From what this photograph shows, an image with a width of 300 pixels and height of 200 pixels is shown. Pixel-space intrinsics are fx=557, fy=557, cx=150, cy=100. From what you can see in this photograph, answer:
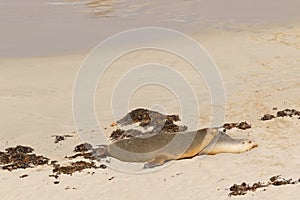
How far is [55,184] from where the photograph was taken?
7.01m

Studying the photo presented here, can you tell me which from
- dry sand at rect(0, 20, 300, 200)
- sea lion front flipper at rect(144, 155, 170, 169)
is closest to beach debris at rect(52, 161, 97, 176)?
dry sand at rect(0, 20, 300, 200)

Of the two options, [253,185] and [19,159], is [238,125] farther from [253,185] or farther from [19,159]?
[19,159]

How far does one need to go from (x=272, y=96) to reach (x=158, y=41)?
197 inches

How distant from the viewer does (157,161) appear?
287 inches

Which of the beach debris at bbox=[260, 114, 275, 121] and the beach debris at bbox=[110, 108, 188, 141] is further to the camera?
the beach debris at bbox=[260, 114, 275, 121]

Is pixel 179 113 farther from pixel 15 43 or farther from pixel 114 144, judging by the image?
pixel 15 43

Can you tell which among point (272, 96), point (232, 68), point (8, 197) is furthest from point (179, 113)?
point (8, 197)

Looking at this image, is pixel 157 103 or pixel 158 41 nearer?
pixel 157 103

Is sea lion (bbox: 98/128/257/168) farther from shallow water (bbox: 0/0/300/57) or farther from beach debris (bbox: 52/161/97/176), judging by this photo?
shallow water (bbox: 0/0/300/57)

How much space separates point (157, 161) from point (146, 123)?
68.1 inches

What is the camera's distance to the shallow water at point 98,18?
48.5 ft

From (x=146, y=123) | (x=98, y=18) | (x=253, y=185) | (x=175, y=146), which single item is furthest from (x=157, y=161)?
(x=98, y=18)

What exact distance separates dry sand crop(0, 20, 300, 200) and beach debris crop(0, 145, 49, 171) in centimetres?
18

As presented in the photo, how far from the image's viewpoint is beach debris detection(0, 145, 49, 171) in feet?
25.5
